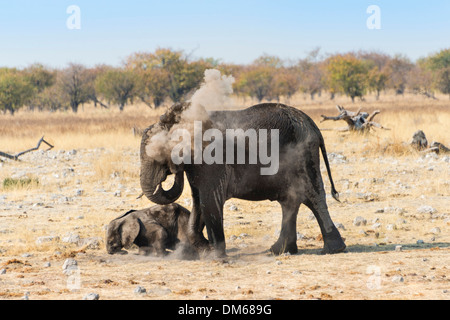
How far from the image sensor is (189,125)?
7.34m

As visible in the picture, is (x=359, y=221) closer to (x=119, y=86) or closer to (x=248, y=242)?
(x=248, y=242)

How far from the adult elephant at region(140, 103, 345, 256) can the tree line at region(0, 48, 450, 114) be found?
134ft

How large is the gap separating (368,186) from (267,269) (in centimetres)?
611

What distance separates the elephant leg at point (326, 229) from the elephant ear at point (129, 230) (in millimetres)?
2092

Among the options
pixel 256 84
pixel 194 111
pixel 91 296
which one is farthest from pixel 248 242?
pixel 256 84

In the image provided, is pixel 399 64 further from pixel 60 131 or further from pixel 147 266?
pixel 147 266

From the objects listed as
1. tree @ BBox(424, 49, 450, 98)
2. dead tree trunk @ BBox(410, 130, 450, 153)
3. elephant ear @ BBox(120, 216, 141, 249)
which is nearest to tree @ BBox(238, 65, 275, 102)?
tree @ BBox(424, 49, 450, 98)

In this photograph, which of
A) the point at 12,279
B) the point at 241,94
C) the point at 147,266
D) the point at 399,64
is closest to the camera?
the point at 12,279

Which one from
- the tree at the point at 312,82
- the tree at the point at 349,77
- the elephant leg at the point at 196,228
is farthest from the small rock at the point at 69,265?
the tree at the point at 312,82

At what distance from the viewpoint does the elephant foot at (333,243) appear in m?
7.61

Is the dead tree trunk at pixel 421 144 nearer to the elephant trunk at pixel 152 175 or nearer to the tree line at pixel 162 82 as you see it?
the elephant trunk at pixel 152 175

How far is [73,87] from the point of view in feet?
181

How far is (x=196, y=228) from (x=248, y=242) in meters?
1.19
